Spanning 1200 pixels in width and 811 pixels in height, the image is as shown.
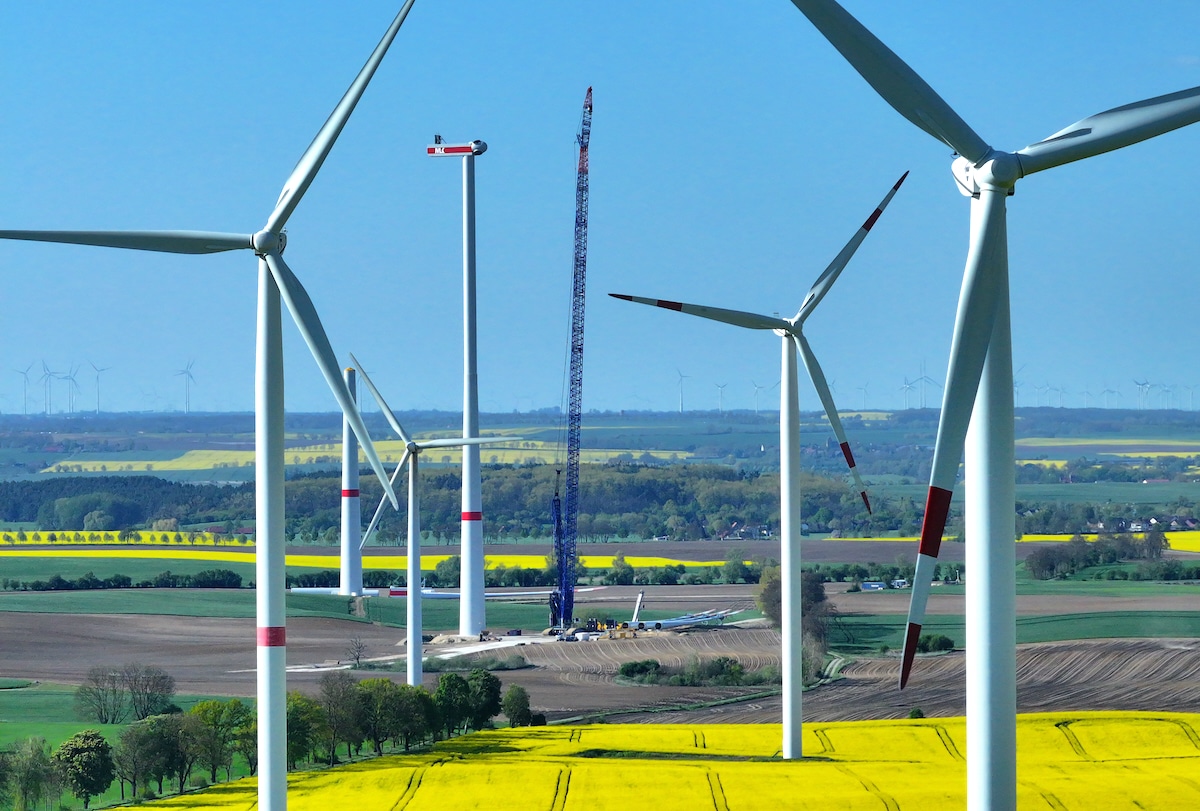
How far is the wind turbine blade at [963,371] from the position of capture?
1845 centimetres

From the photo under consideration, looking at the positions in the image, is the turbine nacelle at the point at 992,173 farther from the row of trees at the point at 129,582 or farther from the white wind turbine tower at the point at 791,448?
the row of trees at the point at 129,582

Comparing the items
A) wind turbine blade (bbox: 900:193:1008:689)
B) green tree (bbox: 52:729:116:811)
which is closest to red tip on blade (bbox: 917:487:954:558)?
wind turbine blade (bbox: 900:193:1008:689)

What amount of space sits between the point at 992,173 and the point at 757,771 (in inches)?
Result: 1064

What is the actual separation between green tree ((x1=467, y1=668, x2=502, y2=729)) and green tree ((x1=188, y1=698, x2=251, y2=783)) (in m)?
10.9

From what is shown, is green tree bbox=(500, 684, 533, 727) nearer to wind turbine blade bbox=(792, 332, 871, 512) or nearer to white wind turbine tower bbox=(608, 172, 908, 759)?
white wind turbine tower bbox=(608, 172, 908, 759)

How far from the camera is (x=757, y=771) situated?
44.1 metres

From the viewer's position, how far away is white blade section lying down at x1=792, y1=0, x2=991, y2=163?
2284cm

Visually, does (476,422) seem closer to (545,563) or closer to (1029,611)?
(1029,611)

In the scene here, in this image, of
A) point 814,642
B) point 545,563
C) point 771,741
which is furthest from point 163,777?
point 545,563

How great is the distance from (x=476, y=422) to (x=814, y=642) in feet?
101

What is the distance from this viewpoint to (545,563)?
178 m

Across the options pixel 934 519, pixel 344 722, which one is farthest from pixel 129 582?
pixel 934 519

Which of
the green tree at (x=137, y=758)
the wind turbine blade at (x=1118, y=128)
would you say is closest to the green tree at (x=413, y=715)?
the green tree at (x=137, y=758)

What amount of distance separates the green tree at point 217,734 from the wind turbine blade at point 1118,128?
144ft
